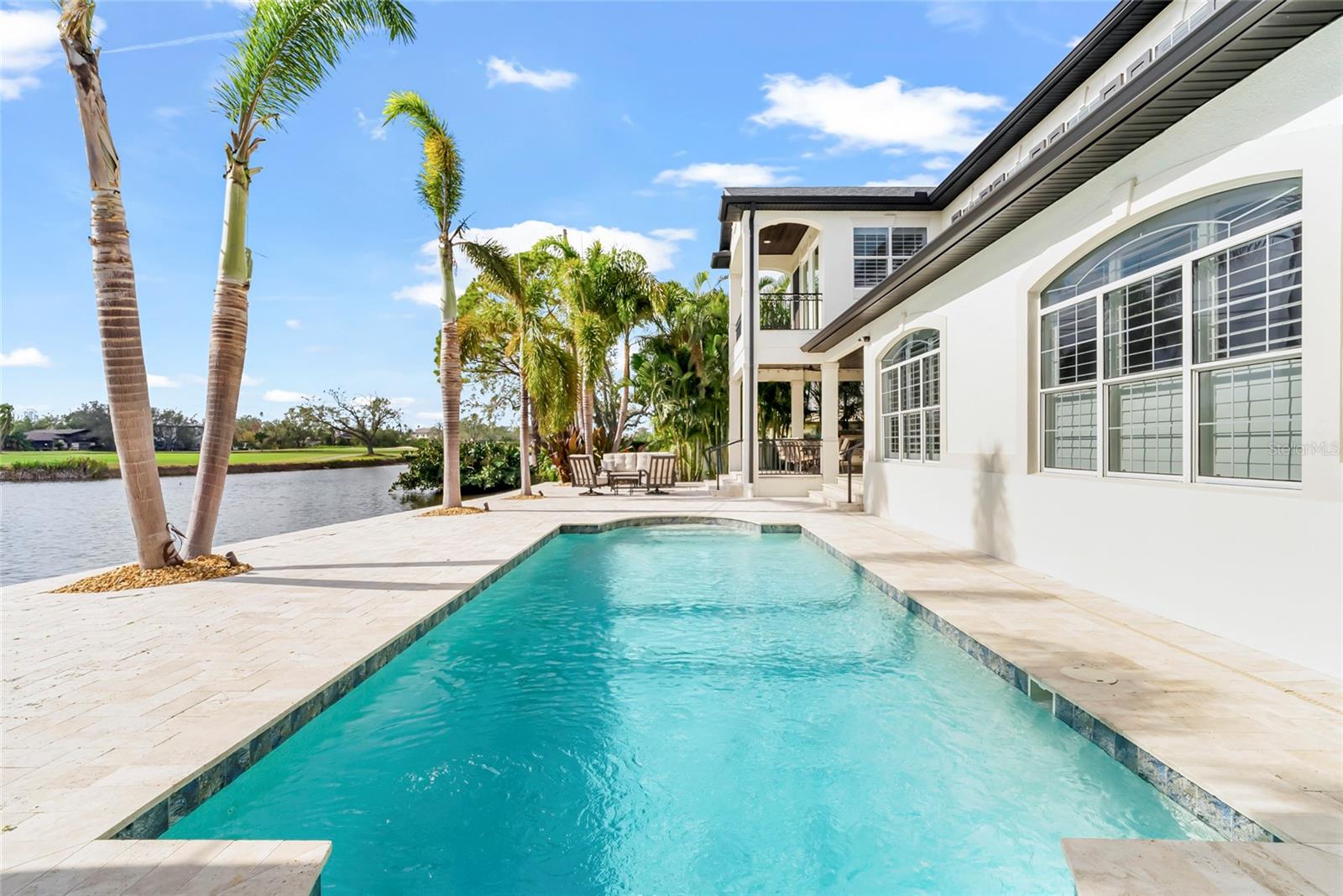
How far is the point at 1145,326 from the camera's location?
588 cm

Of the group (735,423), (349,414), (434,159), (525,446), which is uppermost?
(434,159)

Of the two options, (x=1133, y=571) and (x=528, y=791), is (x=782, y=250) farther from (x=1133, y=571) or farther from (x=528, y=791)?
(x=528, y=791)

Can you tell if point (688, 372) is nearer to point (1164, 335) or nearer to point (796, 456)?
point (796, 456)

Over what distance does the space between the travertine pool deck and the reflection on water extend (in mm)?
3597

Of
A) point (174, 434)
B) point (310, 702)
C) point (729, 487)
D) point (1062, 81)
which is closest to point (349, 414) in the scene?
point (174, 434)

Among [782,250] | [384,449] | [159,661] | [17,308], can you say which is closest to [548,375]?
[782,250]

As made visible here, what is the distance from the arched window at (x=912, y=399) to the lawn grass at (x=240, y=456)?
40736 millimetres

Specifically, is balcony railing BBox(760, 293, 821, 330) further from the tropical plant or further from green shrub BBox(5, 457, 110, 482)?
green shrub BBox(5, 457, 110, 482)

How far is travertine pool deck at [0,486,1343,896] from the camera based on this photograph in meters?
2.32

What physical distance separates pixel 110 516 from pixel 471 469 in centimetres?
1078

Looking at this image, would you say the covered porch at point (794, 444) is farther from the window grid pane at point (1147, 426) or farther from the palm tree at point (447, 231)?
the window grid pane at point (1147, 426)

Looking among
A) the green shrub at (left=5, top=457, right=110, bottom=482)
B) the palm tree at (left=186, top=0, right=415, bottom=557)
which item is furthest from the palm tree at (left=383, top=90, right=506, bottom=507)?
the green shrub at (left=5, top=457, right=110, bottom=482)

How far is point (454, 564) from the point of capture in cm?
812

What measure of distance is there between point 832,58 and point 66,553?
716 inches
